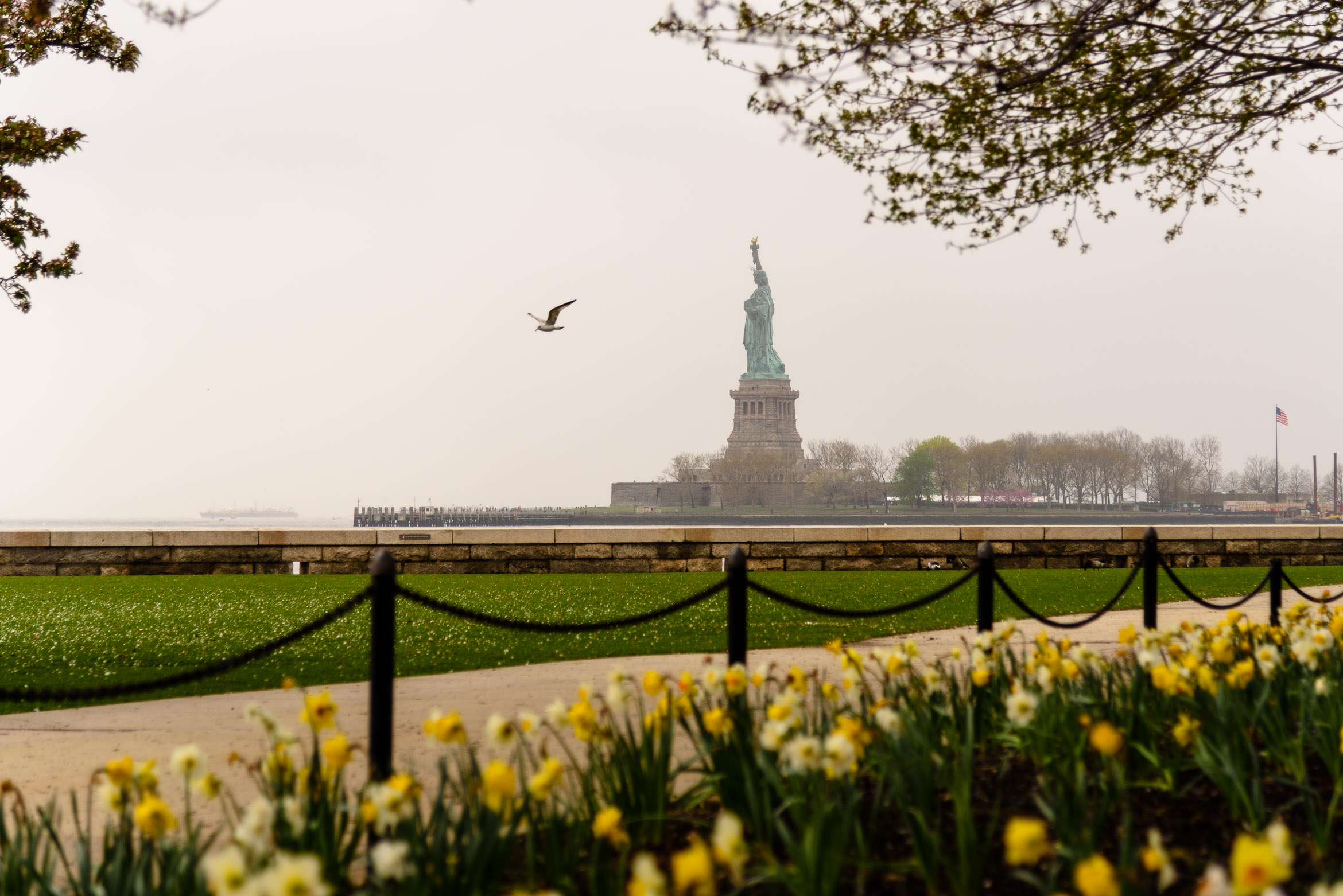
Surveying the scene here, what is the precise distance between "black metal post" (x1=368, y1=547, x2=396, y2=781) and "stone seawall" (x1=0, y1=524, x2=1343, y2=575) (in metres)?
12.5

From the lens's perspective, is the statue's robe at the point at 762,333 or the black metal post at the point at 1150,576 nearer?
the black metal post at the point at 1150,576

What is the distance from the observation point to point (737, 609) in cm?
536

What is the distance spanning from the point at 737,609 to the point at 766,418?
346ft

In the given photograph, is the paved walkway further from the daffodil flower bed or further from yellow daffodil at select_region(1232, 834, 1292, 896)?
yellow daffodil at select_region(1232, 834, 1292, 896)

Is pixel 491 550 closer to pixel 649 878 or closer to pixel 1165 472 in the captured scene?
pixel 649 878

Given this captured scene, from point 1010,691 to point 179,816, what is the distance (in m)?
3.69

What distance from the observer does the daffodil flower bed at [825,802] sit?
2.84m

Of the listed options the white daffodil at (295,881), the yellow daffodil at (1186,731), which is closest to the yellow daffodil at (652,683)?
the white daffodil at (295,881)

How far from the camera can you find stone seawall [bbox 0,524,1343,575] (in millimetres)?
16797

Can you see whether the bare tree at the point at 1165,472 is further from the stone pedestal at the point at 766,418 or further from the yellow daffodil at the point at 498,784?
the yellow daffodil at the point at 498,784

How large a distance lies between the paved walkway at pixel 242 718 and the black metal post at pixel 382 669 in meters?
1.08

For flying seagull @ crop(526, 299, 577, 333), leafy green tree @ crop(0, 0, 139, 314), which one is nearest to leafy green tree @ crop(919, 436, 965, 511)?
flying seagull @ crop(526, 299, 577, 333)

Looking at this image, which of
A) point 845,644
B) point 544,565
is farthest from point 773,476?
point 845,644

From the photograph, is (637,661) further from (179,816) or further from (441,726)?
(441,726)
